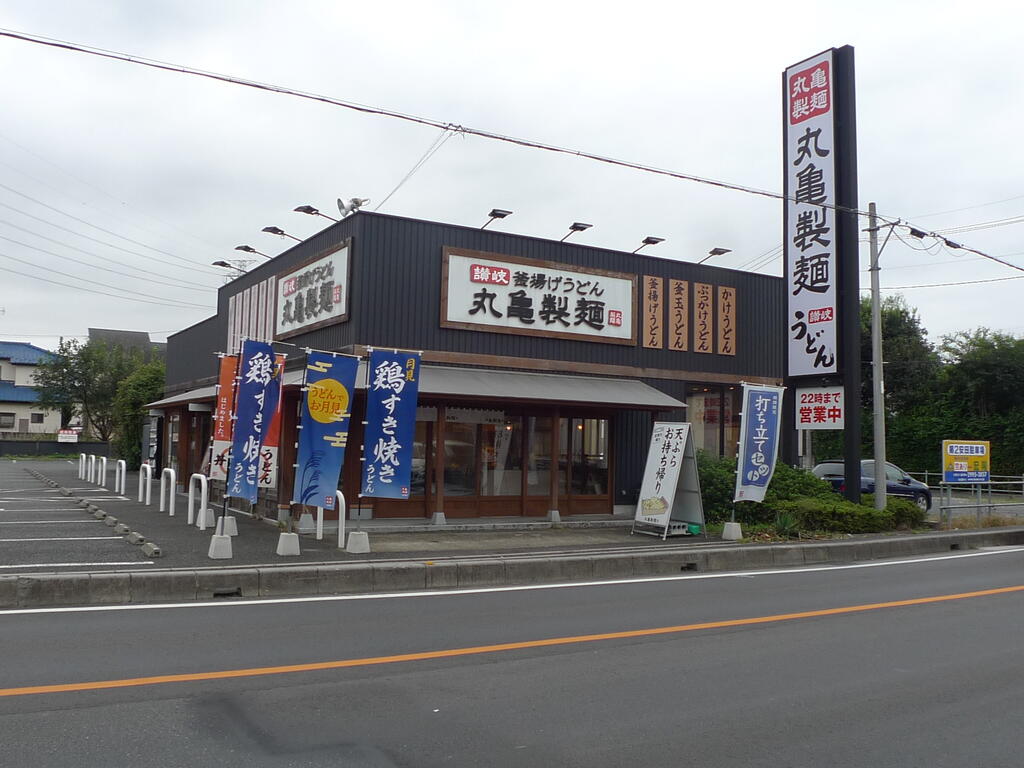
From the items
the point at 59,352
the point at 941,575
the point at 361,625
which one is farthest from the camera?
the point at 59,352

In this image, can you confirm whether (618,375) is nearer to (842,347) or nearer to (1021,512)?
(842,347)

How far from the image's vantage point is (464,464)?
16.5 meters

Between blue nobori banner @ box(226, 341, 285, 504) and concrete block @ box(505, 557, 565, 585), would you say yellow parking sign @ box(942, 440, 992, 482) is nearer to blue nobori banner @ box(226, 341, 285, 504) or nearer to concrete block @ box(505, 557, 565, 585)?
concrete block @ box(505, 557, 565, 585)

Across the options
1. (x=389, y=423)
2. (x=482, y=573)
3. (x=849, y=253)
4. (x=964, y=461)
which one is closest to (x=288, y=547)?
(x=389, y=423)

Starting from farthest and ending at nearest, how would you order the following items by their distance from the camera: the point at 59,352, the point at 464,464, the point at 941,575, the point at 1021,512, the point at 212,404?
the point at 59,352, the point at 1021,512, the point at 212,404, the point at 464,464, the point at 941,575

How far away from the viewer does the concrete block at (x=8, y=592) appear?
855cm

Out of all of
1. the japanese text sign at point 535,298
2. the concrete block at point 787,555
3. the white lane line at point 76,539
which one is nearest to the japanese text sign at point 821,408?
the japanese text sign at point 535,298

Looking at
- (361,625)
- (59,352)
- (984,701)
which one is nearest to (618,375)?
(361,625)

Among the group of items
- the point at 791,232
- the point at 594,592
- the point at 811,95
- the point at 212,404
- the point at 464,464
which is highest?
the point at 811,95

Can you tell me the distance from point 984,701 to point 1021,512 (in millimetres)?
20172

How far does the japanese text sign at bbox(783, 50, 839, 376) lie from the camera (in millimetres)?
17234

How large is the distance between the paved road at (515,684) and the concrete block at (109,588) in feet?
1.57

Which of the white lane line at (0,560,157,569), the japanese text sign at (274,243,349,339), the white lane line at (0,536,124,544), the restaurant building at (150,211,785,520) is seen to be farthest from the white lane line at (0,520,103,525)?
the japanese text sign at (274,243,349,339)

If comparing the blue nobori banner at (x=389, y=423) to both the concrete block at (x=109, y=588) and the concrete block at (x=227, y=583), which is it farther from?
the concrete block at (x=109, y=588)
